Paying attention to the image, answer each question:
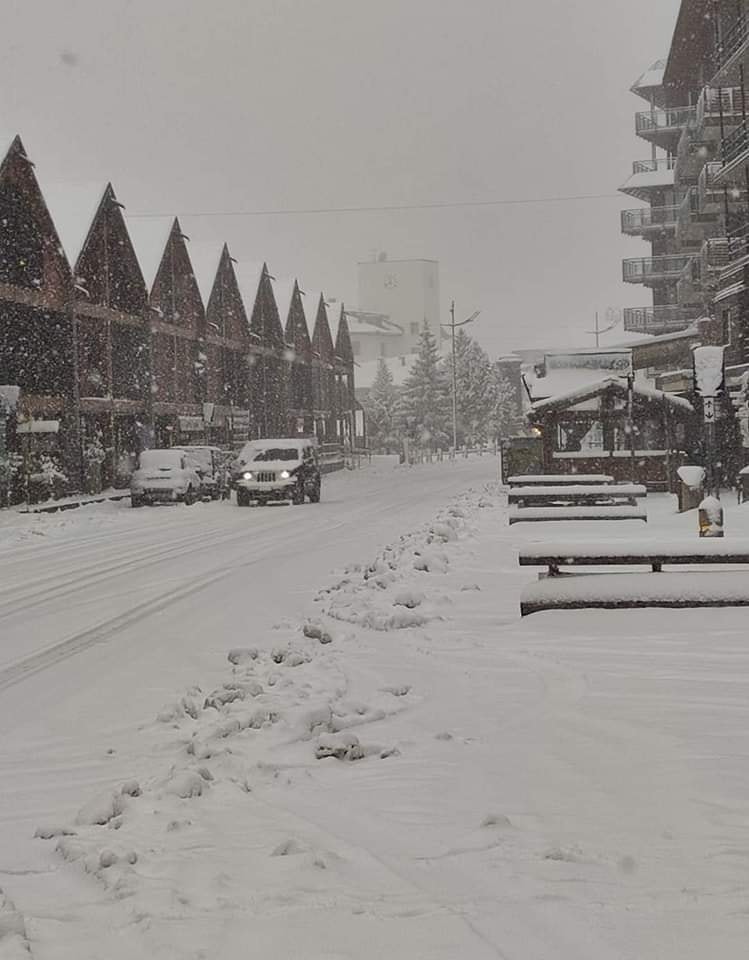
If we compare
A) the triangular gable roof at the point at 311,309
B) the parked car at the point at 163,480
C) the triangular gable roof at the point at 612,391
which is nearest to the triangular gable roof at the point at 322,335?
the triangular gable roof at the point at 311,309

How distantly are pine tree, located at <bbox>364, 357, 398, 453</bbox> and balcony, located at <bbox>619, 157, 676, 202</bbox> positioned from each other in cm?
3456

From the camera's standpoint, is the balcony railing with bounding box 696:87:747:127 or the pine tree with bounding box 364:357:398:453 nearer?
the balcony railing with bounding box 696:87:747:127

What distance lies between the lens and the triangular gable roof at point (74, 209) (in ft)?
123

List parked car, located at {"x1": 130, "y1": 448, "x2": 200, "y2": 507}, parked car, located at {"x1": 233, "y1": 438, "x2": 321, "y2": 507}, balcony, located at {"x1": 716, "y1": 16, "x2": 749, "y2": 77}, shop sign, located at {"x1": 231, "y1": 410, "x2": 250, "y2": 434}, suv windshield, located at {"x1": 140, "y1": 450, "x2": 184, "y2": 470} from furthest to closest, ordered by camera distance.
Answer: shop sign, located at {"x1": 231, "y1": 410, "x2": 250, "y2": 434} < balcony, located at {"x1": 716, "y1": 16, "x2": 749, "y2": 77} < suv windshield, located at {"x1": 140, "y1": 450, "x2": 184, "y2": 470} < parked car, located at {"x1": 130, "y1": 448, "x2": 200, "y2": 507} < parked car, located at {"x1": 233, "y1": 438, "x2": 321, "y2": 507}

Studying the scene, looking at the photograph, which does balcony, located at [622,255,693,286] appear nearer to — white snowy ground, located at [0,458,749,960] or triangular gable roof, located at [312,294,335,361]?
triangular gable roof, located at [312,294,335,361]

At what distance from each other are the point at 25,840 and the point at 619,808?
2472mm

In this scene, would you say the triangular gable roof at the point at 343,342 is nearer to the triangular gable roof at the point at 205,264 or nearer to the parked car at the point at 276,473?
the triangular gable roof at the point at 205,264

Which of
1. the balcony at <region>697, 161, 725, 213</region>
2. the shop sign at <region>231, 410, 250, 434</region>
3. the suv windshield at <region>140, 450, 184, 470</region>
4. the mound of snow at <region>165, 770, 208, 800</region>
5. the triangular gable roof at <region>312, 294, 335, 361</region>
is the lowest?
the mound of snow at <region>165, 770, 208, 800</region>

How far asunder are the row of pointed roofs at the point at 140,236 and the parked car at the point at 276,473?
34.4 ft

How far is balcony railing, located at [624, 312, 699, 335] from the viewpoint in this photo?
61469mm

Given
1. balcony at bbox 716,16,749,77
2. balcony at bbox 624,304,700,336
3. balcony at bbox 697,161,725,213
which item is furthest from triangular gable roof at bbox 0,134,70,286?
balcony at bbox 624,304,700,336

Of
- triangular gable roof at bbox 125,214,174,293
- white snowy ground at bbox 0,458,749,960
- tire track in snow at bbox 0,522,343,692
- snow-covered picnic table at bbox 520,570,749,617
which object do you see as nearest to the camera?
A: white snowy ground at bbox 0,458,749,960

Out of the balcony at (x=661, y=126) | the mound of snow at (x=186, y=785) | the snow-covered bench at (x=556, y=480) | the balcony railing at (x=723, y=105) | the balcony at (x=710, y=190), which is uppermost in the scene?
the balcony at (x=661, y=126)

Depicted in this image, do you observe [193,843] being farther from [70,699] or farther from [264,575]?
[264,575]
